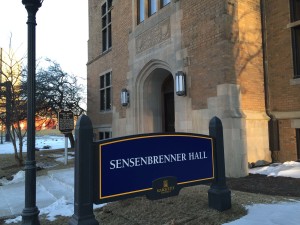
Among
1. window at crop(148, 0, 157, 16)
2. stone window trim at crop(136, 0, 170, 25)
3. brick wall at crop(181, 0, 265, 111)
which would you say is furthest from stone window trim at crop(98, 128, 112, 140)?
brick wall at crop(181, 0, 265, 111)

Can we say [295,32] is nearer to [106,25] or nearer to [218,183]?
[218,183]

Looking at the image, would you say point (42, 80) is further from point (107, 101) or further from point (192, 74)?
point (192, 74)

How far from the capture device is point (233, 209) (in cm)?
466

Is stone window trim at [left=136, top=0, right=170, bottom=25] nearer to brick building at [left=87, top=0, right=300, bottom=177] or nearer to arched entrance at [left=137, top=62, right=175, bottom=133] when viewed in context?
brick building at [left=87, top=0, right=300, bottom=177]

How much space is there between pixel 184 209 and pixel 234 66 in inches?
191

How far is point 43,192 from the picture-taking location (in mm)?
8734

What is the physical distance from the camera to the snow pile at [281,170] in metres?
7.60

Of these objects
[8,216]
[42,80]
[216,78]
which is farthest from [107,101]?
[8,216]

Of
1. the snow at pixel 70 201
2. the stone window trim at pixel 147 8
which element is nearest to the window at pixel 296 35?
the snow at pixel 70 201

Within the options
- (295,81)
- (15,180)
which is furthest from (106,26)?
(295,81)

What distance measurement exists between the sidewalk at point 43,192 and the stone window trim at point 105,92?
22.5ft

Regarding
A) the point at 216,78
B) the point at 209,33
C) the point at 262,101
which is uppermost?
the point at 209,33

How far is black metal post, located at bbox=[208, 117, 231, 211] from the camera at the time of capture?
15.0ft

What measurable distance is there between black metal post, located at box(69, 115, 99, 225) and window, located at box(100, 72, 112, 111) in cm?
1371
